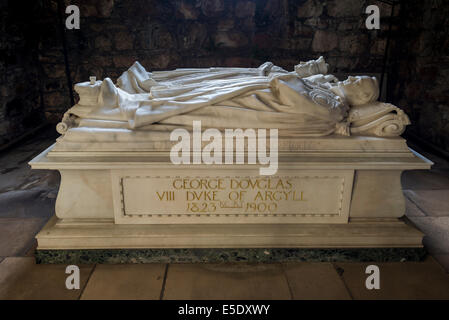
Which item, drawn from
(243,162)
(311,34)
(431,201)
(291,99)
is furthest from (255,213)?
(311,34)

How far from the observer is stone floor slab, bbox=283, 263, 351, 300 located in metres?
1.98

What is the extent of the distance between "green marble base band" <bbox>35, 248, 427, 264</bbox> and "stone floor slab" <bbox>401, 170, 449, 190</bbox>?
4.06ft

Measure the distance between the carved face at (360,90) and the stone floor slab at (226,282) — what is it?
3.79 feet

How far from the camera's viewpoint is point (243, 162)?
205 centimetres

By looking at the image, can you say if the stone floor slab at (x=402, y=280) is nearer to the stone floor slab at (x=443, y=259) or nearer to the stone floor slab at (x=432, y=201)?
the stone floor slab at (x=443, y=259)

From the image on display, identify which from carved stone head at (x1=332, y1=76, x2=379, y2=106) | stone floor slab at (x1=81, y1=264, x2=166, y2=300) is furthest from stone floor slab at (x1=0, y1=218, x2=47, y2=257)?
carved stone head at (x1=332, y1=76, x2=379, y2=106)

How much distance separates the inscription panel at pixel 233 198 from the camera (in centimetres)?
215

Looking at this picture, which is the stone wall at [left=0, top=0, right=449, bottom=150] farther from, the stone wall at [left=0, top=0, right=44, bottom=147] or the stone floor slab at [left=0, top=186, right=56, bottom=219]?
the stone floor slab at [left=0, top=186, right=56, bottom=219]

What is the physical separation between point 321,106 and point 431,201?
161 cm

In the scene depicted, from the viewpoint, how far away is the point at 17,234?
253cm

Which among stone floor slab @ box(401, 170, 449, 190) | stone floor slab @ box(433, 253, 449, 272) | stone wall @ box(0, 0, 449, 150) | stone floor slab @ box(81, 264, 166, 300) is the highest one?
stone wall @ box(0, 0, 449, 150)

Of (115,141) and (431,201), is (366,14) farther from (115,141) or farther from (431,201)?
(115,141)

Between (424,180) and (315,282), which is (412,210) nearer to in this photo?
(424,180)

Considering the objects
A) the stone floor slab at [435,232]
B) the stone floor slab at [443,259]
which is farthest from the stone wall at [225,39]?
the stone floor slab at [443,259]
